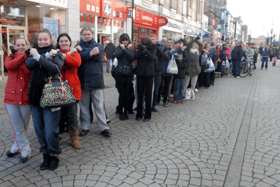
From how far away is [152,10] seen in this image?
20531 millimetres

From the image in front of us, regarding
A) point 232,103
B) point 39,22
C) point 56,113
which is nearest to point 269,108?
point 232,103

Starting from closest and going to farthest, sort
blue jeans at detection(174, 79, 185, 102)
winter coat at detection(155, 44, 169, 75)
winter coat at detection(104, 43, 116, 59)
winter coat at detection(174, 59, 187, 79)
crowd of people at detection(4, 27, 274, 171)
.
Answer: crowd of people at detection(4, 27, 274, 171)
winter coat at detection(155, 44, 169, 75)
winter coat at detection(174, 59, 187, 79)
blue jeans at detection(174, 79, 185, 102)
winter coat at detection(104, 43, 116, 59)

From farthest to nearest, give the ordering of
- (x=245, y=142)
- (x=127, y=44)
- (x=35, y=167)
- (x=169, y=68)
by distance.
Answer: (x=169, y=68) < (x=127, y=44) < (x=245, y=142) < (x=35, y=167)

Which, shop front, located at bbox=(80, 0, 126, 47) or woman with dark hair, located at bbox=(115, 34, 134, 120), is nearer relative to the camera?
woman with dark hair, located at bbox=(115, 34, 134, 120)

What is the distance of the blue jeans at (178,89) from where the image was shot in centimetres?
773

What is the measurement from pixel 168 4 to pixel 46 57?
22.4m

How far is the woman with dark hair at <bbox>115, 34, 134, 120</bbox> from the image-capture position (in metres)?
5.45

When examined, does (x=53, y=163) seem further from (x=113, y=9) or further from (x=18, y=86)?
(x=113, y=9)

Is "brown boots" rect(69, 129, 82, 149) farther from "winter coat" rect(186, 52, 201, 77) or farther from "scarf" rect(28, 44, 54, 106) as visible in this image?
"winter coat" rect(186, 52, 201, 77)

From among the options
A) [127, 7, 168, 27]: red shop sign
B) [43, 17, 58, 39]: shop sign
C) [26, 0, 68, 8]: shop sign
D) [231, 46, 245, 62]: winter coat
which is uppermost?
[127, 7, 168, 27]: red shop sign

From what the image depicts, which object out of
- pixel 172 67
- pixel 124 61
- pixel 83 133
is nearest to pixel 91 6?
pixel 172 67

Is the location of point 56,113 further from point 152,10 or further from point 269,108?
point 152,10

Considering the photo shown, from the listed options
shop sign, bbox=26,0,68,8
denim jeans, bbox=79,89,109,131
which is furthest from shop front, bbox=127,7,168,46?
denim jeans, bbox=79,89,109,131

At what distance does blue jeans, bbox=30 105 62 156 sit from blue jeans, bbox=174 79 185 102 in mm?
4761
